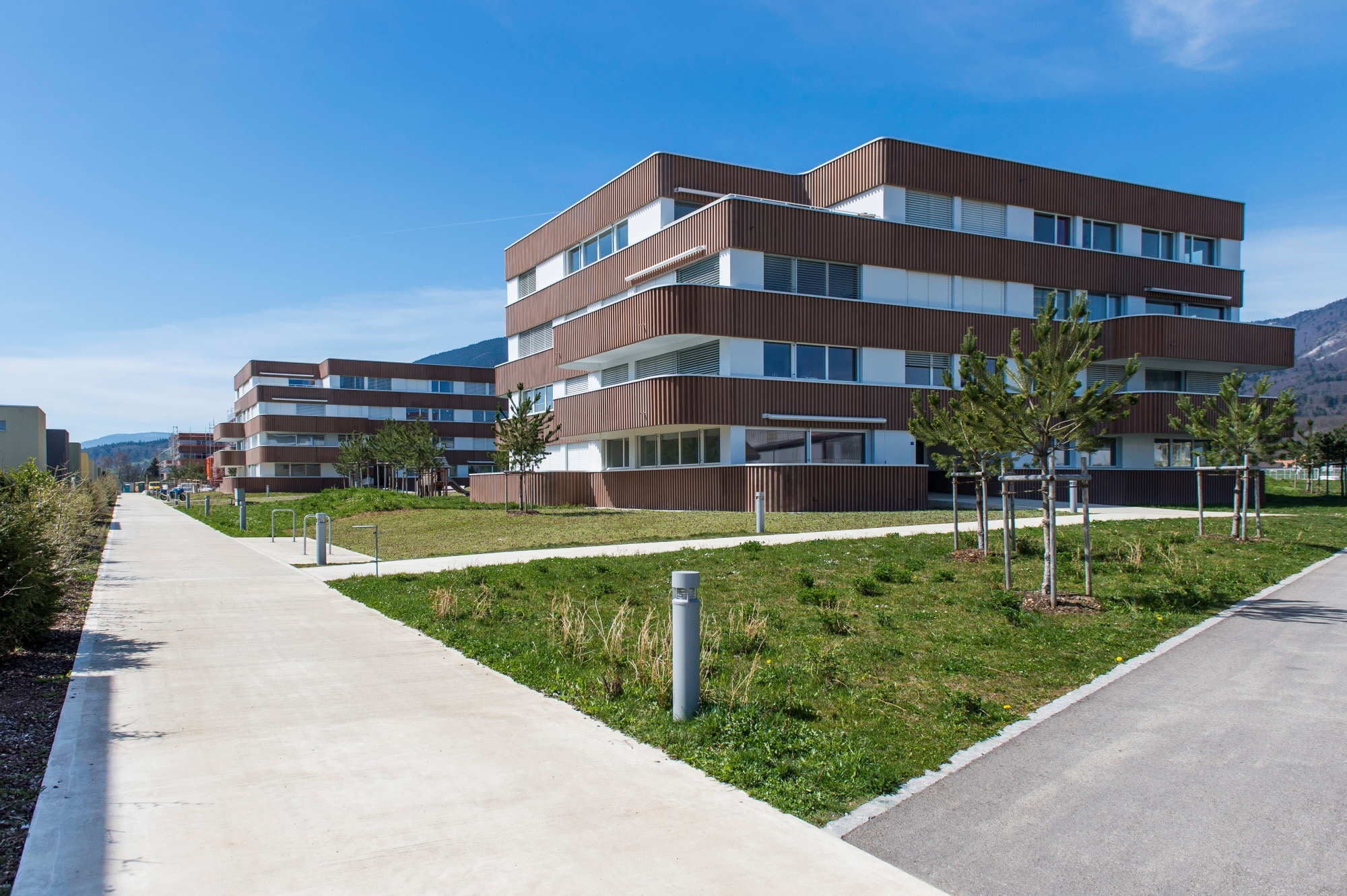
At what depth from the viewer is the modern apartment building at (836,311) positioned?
1115 inches

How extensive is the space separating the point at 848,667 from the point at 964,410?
565 centimetres

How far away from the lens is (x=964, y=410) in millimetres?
12055

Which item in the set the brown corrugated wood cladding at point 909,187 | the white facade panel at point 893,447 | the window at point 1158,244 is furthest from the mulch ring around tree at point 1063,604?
the window at point 1158,244

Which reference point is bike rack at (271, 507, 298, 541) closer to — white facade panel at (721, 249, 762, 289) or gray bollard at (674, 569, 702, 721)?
white facade panel at (721, 249, 762, 289)

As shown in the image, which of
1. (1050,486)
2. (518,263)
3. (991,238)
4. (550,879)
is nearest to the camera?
(550,879)

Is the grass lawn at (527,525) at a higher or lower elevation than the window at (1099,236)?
lower

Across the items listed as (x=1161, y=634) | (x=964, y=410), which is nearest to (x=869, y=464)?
(x=964, y=410)

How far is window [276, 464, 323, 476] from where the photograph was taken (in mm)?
77625

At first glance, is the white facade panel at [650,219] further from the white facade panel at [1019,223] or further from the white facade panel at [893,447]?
the white facade panel at [1019,223]

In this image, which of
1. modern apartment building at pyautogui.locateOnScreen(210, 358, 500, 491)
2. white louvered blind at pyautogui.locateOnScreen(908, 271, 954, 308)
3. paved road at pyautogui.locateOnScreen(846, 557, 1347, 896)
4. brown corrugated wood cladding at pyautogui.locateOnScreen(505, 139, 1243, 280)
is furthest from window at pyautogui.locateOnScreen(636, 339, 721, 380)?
modern apartment building at pyautogui.locateOnScreen(210, 358, 500, 491)

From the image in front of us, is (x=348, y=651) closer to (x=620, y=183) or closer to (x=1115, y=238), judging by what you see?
(x=620, y=183)

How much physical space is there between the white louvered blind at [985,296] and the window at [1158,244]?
333 inches

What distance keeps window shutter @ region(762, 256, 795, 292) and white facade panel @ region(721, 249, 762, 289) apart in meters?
0.25

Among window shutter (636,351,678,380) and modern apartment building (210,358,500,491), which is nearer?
window shutter (636,351,678,380)
